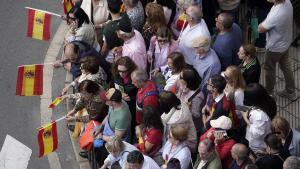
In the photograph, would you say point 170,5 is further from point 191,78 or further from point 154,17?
point 191,78

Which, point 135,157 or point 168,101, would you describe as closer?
point 135,157

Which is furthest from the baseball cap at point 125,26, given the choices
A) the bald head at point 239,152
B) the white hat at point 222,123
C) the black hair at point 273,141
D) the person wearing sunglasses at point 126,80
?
the black hair at point 273,141

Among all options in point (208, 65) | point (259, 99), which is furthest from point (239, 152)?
point (208, 65)

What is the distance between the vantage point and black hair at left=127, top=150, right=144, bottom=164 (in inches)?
327

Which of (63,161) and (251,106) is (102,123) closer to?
(63,161)

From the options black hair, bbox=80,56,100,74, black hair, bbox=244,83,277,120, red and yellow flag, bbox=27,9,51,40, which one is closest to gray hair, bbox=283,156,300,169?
black hair, bbox=244,83,277,120

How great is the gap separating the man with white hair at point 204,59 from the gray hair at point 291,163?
2.50 metres

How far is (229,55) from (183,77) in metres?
1.35

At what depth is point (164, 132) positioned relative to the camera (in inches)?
356

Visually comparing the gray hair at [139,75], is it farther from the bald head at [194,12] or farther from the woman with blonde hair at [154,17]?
the bald head at [194,12]

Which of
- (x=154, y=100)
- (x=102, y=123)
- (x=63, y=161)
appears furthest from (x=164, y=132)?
(x=63, y=161)

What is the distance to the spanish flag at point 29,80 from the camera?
34.5 feet

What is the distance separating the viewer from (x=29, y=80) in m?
10.6

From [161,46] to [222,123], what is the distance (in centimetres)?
230
